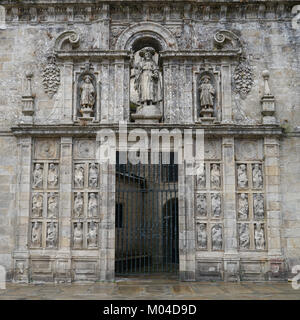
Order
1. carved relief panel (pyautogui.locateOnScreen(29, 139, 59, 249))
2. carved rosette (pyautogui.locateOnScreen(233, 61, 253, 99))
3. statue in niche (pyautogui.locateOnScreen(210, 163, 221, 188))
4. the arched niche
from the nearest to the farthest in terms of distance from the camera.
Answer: carved relief panel (pyautogui.locateOnScreen(29, 139, 59, 249)) < statue in niche (pyautogui.locateOnScreen(210, 163, 221, 188)) < carved rosette (pyautogui.locateOnScreen(233, 61, 253, 99)) < the arched niche

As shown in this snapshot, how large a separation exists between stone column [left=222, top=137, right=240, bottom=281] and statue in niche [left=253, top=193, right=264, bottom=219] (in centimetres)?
59

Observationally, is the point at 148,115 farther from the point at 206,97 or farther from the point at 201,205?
the point at 201,205

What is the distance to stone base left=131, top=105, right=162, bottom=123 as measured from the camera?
478 inches

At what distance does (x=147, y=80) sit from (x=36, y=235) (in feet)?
17.4

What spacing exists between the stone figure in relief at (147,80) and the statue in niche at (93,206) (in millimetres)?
3043

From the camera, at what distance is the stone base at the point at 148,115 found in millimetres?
12141

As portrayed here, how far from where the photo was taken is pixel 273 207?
11.5 meters

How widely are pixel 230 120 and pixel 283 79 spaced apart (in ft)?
6.51

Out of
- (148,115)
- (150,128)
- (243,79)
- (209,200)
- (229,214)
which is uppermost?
(243,79)

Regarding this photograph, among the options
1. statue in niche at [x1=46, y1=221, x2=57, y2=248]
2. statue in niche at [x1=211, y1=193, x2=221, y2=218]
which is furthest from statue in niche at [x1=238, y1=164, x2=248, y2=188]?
statue in niche at [x1=46, y1=221, x2=57, y2=248]

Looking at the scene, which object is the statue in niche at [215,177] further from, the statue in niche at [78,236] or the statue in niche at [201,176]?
the statue in niche at [78,236]

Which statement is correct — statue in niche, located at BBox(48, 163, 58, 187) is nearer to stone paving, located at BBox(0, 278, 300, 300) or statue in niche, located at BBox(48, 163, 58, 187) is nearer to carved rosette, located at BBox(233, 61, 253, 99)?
stone paving, located at BBox(0, 278, 300, 300)

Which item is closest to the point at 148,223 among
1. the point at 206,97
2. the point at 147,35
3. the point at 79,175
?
the point at 79,175

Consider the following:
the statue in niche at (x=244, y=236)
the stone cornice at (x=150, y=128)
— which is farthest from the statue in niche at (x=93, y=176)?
the statue in niche at (x=244, y=236)
